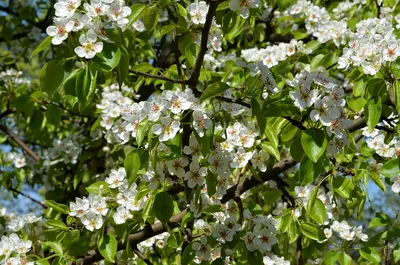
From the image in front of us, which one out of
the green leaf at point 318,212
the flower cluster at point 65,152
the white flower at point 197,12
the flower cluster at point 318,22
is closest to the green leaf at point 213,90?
the white flower at point 197,12

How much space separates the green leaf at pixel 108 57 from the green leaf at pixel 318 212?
83 cm

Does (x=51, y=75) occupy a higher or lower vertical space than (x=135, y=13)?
lower

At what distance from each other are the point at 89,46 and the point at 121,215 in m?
0.68

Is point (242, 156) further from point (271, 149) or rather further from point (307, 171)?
point (307, 171)

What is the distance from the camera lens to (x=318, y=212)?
196cm

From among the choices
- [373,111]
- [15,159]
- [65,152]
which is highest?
[373,111]

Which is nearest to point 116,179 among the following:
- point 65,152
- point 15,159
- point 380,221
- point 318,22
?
point 380,221

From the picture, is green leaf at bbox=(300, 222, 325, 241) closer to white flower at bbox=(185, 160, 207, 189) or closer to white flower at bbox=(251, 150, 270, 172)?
white flower at bbox=(251, 150, 270, 172)

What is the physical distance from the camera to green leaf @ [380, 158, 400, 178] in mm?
1824

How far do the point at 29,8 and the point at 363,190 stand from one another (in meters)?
2.91

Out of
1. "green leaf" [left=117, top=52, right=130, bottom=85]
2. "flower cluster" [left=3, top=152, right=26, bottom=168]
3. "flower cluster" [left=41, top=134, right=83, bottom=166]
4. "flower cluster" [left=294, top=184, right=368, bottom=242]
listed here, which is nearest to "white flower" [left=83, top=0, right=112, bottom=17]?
"green leaf" [left=117, top=52, right=130, bottom=85]

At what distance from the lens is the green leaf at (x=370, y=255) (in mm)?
2133

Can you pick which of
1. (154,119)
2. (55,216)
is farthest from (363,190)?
(55,216)

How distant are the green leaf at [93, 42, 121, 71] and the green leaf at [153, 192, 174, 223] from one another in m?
0.45
